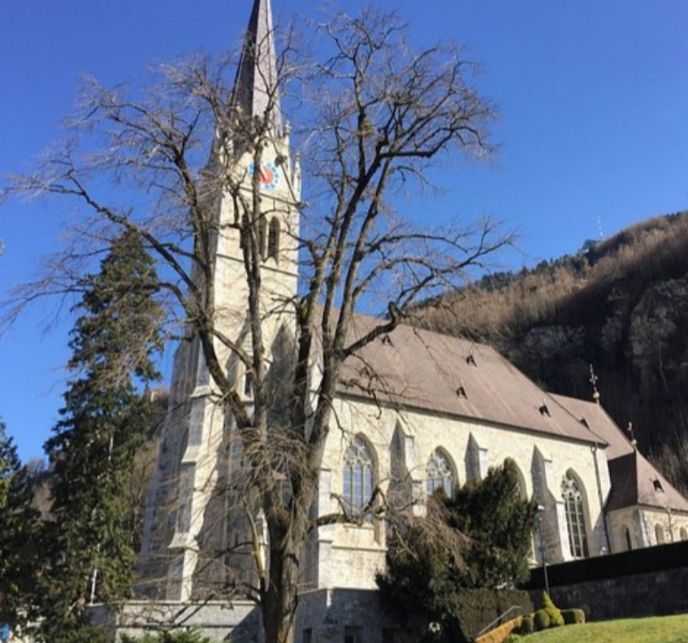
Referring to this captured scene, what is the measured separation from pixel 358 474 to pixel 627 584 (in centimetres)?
1010

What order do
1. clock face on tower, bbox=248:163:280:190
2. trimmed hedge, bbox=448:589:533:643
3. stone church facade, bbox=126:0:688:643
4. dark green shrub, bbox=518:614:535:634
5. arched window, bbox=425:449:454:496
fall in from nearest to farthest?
dark green shrub, bbox=518:614:535:634 → trimmed hedge, bbox=448:589:533:643 → stone church facade, bbox=126:0:688:643 → arched window, bbox=425:449:454:496 → clock face on tower, bbox=248:163:280:190

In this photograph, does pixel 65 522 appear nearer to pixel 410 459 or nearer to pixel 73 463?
pixel 73 463

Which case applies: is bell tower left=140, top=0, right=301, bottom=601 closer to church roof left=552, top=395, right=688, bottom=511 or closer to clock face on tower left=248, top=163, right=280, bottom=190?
clock face on tower left=248, top=163, right=280, bottom=190

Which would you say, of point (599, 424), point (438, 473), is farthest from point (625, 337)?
point (438, 473)

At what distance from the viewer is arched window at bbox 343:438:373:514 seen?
27.0 metres

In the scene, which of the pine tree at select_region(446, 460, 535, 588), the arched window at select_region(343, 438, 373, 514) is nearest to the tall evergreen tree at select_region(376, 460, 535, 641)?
the pine tree at select_region(446, 460, 535, 588)

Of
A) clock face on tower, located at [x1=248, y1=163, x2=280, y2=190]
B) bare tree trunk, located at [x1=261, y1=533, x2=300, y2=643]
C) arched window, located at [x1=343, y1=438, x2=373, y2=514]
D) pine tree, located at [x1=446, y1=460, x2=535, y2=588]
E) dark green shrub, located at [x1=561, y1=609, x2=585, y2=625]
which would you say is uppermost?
clock face on tower, located at [x1=248, y1=163, x2=280, y2=190]

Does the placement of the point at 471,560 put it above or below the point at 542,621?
above

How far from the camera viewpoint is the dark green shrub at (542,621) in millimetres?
18734

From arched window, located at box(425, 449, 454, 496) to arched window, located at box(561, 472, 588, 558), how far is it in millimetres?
6766

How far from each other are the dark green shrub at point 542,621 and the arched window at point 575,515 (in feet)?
44.9

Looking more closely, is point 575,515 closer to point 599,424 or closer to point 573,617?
point 599,424

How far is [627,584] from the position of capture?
21766mm

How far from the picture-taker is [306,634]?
867 inches
